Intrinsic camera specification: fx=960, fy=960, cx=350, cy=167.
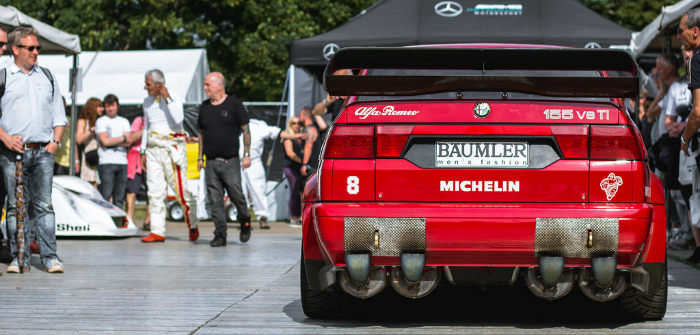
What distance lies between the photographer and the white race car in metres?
11.4

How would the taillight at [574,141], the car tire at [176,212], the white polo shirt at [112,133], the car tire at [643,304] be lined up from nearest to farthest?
the taillight at [574,141] < the car tire at [643,304] < the white polo shirt at [112,133] < the car tire at [176,212]

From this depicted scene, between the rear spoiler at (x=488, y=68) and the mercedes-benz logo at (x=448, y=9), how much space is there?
984cm

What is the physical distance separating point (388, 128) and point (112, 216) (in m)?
7.92

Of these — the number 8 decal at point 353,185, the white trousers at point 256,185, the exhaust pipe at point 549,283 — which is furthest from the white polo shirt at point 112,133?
the exhaust pipe at point 549,283

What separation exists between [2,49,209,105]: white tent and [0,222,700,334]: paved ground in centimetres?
1323

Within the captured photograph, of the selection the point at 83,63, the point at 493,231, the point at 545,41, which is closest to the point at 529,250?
the point at 493,231

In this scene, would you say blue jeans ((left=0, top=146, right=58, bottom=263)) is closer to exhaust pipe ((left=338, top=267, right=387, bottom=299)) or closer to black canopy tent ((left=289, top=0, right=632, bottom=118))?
exhaust pipe ((left=338, top=267, right=387, bottom=299))

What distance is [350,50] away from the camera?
4844 millimetres

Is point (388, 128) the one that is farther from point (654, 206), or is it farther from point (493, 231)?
point (654, 206)

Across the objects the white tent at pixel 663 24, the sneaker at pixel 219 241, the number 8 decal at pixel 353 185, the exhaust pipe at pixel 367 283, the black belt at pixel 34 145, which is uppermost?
the white tent at pixel 663 24

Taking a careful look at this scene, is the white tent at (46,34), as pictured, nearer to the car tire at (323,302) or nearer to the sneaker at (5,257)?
the sneaker at (5,257)

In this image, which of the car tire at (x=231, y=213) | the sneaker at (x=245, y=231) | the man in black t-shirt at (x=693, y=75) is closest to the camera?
the man in black t-shirt at (x=693, y=75)

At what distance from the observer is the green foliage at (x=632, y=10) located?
38875 mm

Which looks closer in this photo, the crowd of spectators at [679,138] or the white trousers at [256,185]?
the crowd of spectators at [679,138]
